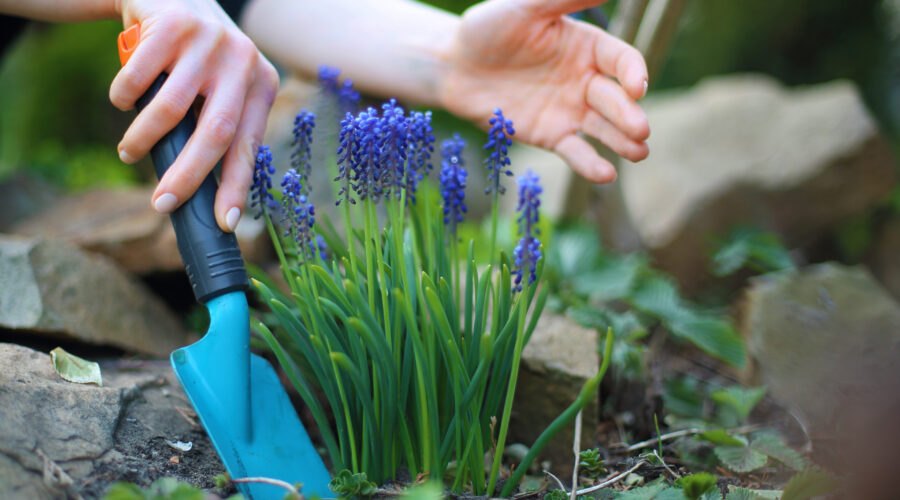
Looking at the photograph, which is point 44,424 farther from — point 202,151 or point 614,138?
point 614,138

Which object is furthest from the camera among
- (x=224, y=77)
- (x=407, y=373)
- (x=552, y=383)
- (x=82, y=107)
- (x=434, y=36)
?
(x=82, y=107)

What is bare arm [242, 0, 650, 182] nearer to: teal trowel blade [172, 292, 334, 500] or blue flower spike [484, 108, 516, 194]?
blue flower spike [484, 108, 516, 194]

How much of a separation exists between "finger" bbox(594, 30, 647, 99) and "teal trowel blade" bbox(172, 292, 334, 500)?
3.12 feet

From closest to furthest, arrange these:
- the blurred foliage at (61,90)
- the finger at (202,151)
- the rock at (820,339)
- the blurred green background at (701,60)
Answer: the finger at (202,151) < the rock at (820,339) < the blurred green background at (701,60) < the blurred foliage at (61,90)

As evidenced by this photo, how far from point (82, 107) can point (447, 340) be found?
458 centimetres

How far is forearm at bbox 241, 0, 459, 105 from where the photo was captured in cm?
182

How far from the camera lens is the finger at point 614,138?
142cm

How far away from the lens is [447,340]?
1.05m

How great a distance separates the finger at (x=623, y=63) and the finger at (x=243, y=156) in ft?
2.57

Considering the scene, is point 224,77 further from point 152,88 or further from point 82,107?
point 82,107

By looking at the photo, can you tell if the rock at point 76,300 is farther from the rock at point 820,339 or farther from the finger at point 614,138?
the rock at point 820,339

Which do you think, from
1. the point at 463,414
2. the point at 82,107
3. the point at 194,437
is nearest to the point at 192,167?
the point at 194,437

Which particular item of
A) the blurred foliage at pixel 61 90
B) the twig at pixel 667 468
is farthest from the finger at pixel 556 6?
the blurred foliage at pixel 61 90

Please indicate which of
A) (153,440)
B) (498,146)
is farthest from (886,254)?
(153,440)
